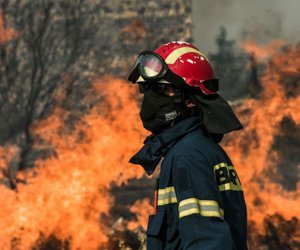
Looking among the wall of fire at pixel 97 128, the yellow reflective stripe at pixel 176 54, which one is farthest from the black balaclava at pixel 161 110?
the wall of fire at pixel 97 128

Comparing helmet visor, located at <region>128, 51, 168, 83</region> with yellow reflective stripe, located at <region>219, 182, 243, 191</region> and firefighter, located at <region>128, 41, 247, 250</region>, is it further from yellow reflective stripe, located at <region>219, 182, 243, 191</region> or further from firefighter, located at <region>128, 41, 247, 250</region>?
yellow reflective stripe, located at <region>219, 182, 243, 191</region>

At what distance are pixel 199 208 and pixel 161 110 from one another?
1.94 ft

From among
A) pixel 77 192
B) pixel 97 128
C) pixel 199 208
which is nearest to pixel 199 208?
pixel 199 208

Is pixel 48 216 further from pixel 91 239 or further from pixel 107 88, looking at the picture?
pixel 107 88

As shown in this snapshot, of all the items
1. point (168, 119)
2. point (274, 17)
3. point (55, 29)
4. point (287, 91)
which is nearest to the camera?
point (168, 119)

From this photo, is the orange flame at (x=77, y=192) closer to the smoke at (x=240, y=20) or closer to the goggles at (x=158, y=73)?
the goggles at (x=158, y=73)

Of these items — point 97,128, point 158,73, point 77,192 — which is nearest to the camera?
point 158,73

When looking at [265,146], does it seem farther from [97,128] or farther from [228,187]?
[228,187]

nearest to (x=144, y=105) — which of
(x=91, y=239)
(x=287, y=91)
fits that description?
(x=91, y=239)

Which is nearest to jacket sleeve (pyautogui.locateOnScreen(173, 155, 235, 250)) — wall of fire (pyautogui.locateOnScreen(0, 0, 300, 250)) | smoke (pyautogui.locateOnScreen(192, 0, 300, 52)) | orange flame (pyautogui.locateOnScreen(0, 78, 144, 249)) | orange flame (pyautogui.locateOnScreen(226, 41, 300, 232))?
wall of fire (pyautogui.locateOnScreen(0, 0, 300, 250))

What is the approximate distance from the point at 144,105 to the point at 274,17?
21.9m

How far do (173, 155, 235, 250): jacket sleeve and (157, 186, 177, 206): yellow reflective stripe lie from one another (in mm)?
66

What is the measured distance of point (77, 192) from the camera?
9.34m

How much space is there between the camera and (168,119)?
2562 millimetres
